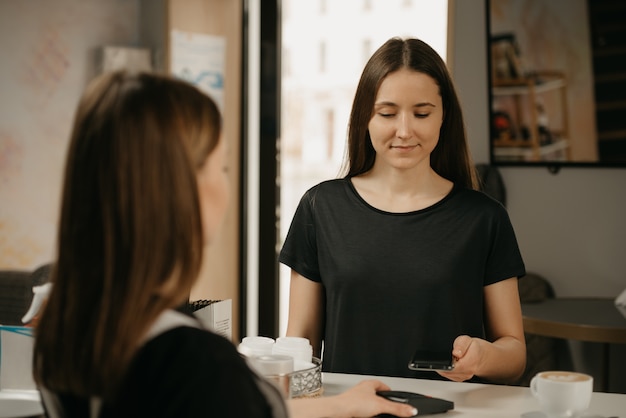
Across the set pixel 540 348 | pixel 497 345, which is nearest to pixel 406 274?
pixel 497 345

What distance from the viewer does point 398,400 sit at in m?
1.52

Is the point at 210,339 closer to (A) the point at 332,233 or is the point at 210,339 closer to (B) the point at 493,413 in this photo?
(B) the point at 493,413

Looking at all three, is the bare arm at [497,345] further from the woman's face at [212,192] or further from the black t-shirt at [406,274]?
the woman's face at [212,192]

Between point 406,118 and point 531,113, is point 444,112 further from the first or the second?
Answer: point 531,113

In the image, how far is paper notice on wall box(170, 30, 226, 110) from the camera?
15.0ft

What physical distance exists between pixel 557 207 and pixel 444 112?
1.93m

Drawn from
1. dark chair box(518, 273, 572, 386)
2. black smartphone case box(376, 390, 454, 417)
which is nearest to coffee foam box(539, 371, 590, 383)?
black smartphone case box(376, 390, 454, 417)

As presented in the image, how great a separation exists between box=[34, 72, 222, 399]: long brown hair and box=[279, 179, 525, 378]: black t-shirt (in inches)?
43.7

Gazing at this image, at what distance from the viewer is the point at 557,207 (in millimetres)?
3812

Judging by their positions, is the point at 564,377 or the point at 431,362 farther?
the point at 431,362

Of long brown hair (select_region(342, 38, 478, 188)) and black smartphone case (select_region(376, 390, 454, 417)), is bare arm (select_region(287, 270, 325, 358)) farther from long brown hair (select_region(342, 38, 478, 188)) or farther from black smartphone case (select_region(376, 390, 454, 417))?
black smartphone case (select_region(376, 390, 454, 417))

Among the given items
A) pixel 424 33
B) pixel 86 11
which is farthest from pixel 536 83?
pixel 86 11

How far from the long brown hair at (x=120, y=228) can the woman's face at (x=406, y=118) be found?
1082 millimetres

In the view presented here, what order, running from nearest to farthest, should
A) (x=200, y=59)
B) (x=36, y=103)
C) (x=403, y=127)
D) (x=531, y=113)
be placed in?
1. (x=403, y=127)
2. (x=531, y=113)
3. (x=36, y=103)
4. (x=200, y=59)
